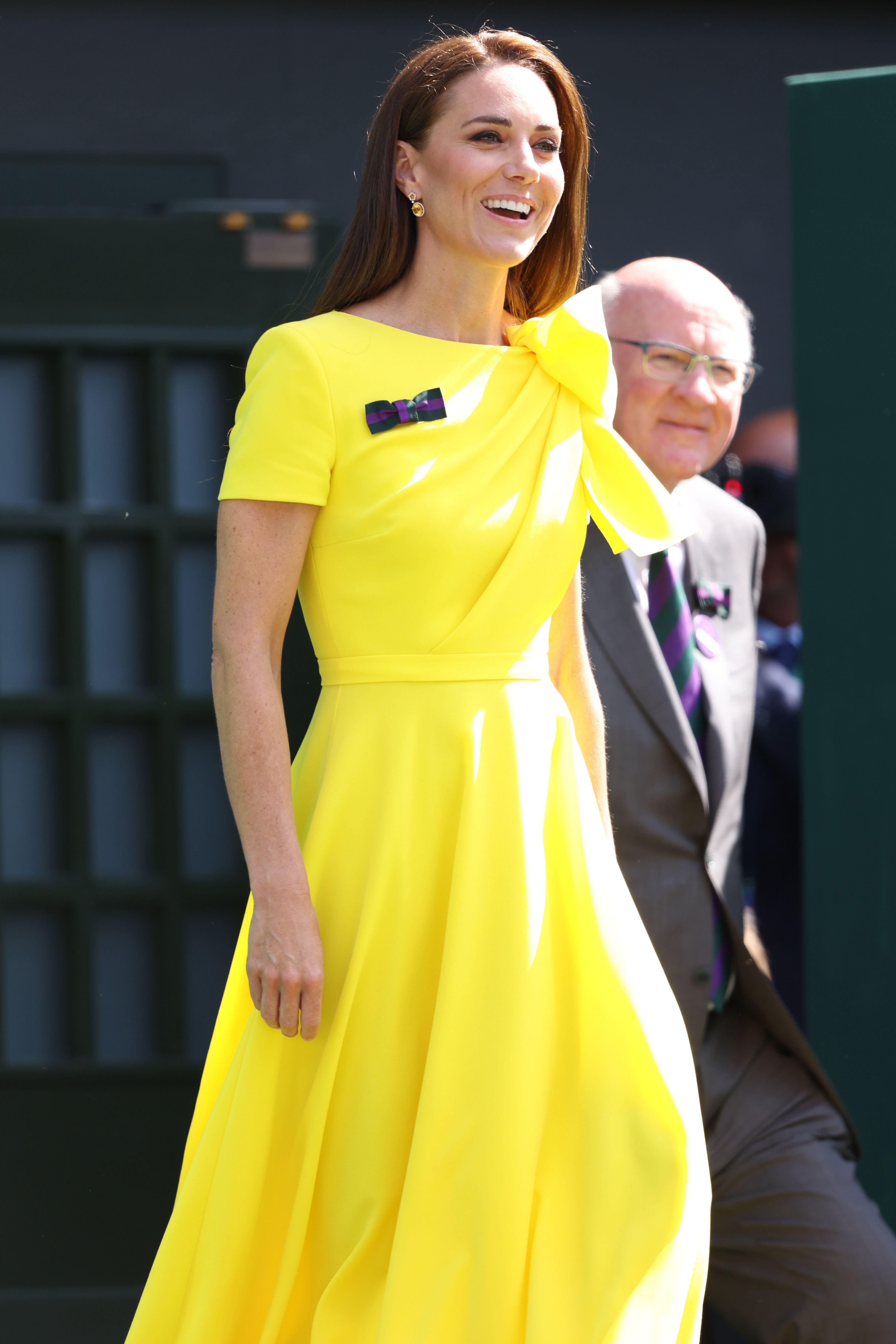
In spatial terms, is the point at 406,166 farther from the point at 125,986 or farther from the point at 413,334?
the point at 125,986

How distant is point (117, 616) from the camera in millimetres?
3594

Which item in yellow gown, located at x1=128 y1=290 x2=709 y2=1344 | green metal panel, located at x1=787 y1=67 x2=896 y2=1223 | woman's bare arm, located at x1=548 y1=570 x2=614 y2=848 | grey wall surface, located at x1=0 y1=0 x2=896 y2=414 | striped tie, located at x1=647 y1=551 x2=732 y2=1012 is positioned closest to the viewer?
yellow gown, located at x1=128 y1=290 x2=709 y2=1344

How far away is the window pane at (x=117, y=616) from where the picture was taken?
3.58 meters

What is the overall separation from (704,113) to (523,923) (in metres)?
2.95

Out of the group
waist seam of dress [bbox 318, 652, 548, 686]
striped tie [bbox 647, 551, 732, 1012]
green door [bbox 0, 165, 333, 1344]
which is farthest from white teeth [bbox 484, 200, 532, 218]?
green door [bbox 0, 165, 333, 1344]

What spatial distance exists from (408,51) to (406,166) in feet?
7.11

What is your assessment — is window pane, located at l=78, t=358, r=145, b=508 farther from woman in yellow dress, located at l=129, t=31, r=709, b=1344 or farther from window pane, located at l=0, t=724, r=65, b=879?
woman in yellow dress, located at l=129, t=31, r=709, b=1344

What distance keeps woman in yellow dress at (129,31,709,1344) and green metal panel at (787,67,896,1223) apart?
118 centimetres

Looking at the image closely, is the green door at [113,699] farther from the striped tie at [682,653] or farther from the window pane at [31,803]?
the striped tie at [682,653]

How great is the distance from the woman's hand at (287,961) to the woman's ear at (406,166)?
881mm

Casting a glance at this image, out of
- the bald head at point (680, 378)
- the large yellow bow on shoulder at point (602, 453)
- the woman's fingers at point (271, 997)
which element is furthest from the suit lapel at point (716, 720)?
the woman's fingers at point (271, 997)

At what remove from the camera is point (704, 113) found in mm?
4289

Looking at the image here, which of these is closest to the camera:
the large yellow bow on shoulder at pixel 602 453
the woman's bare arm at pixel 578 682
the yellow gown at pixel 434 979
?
the yellow gown at pixel 434 979

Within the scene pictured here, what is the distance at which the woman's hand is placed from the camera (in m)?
1.94
